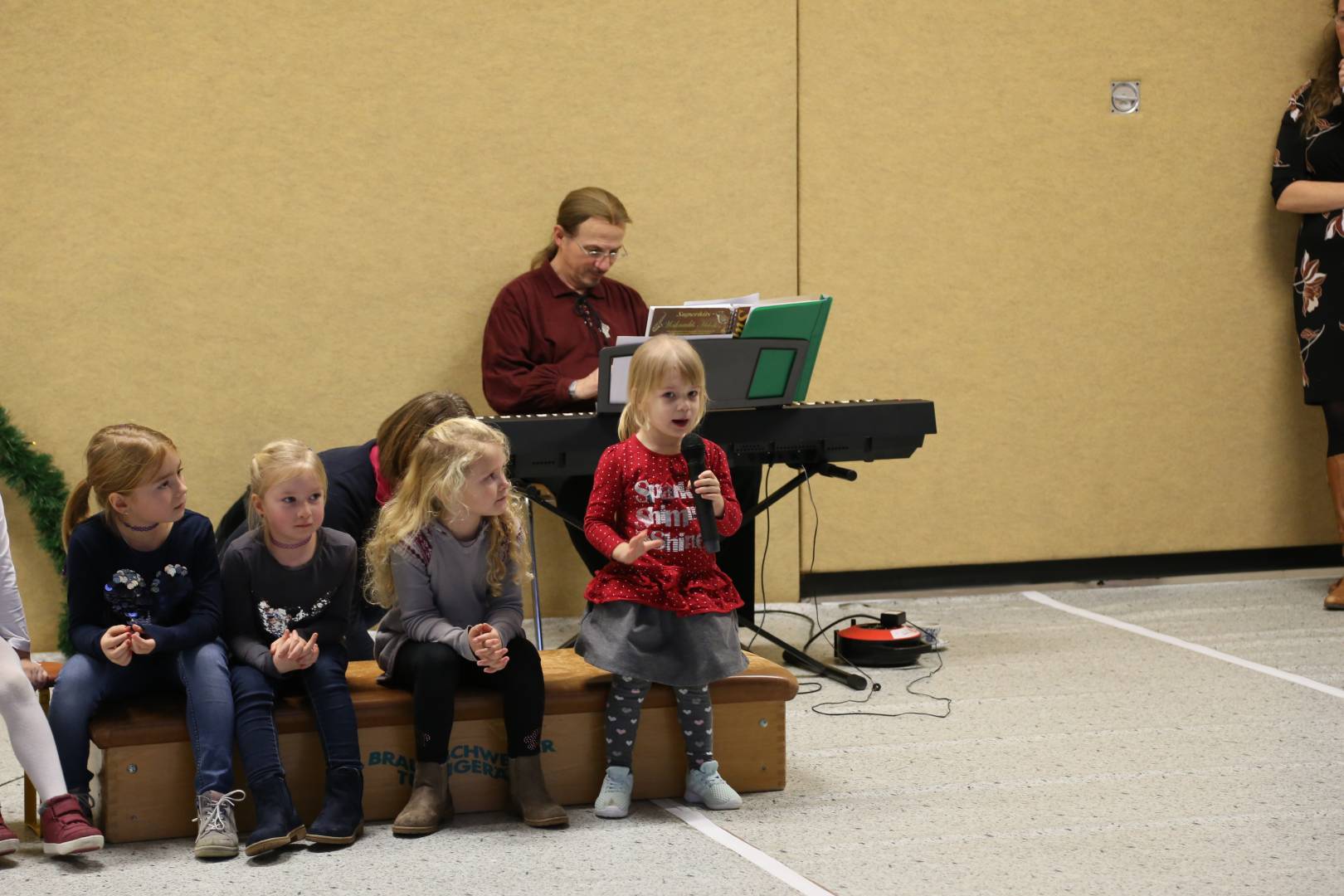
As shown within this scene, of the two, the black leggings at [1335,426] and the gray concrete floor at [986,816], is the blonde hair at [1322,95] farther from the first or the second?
the gray concrete floor at [986,816]

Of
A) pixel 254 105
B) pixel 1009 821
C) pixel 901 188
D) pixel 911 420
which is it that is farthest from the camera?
pixel 901 188

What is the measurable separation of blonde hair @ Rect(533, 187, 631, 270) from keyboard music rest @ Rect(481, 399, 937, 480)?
0.75m

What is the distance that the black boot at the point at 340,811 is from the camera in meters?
2.64

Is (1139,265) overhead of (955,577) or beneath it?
overhead

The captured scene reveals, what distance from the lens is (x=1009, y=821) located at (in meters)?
2.79

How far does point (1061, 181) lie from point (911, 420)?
1727 mm

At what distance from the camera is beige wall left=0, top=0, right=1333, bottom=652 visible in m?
4.38

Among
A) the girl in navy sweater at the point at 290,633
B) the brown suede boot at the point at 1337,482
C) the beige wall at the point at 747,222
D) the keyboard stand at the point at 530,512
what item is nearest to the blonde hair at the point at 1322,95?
the beige wall at the point at 747,222

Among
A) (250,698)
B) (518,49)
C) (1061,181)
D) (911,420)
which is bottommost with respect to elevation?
(250,698)

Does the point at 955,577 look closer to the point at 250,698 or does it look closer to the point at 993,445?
the point at 993,445

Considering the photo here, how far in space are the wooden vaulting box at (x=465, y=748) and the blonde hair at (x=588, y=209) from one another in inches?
61.1

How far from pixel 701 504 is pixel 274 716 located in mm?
908

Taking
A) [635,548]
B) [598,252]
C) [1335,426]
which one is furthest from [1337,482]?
[635,548]

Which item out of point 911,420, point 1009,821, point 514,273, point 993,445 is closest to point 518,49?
point 514,273
